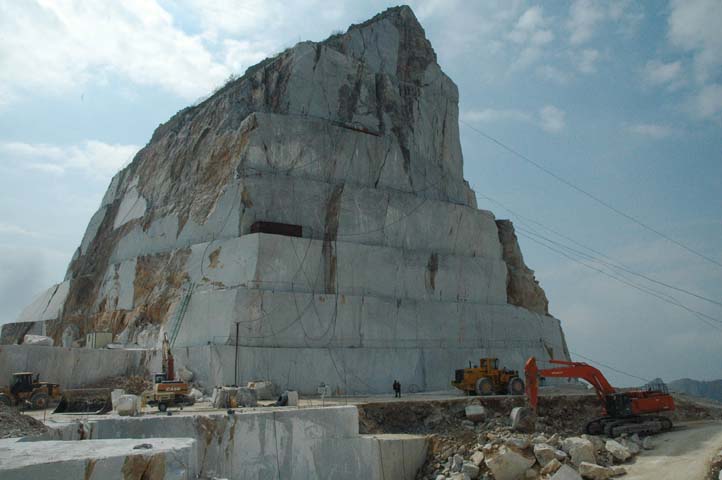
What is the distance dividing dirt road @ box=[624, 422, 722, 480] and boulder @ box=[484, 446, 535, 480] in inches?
87.2

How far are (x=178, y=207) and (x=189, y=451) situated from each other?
23023mm

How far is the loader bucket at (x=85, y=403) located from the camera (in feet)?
54.8

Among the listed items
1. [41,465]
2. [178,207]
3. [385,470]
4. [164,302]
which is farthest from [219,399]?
[178,207]

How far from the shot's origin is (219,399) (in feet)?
55.0

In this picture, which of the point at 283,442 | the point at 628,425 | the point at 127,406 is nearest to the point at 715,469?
the point at 628,425

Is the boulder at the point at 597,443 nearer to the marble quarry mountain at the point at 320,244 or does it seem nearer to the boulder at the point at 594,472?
the boulder at the point at 594,472

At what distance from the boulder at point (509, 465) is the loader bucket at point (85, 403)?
31.6 feet

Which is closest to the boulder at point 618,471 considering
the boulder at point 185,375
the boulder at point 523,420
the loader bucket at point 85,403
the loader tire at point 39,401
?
the boulder at point 523,420

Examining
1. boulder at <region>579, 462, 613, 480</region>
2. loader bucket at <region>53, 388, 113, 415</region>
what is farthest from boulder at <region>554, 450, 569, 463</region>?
loader bucket at <region>53, 388, 113, 415</region>

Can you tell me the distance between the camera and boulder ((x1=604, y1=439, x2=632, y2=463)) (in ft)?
50.6

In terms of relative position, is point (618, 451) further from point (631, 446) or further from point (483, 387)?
point (483, 387)

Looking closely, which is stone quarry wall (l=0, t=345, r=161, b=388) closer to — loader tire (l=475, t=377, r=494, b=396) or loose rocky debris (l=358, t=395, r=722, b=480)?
loose rocky debris (l=358, t=395, r=722, b=480)

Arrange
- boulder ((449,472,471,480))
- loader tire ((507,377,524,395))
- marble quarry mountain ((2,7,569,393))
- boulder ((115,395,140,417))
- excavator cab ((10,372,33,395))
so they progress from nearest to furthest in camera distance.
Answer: boulder ((115,395,140,417)), boulder ((449,472,471,480)), excavator cab ((10,372,33,395)), loader tire ((507,377,524,395)), marble quarry mountain ((2,7,569,393))

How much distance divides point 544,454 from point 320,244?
1208 centimetres
